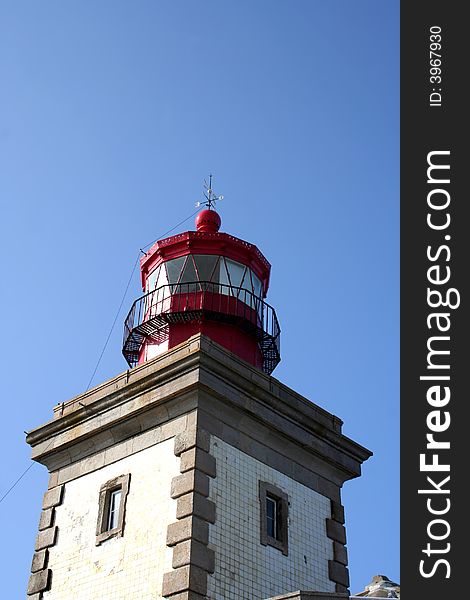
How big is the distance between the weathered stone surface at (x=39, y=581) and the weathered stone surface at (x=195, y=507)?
297 cm

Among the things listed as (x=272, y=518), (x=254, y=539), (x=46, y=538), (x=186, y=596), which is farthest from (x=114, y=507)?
(x=186, y=596)

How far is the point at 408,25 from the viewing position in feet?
34.4

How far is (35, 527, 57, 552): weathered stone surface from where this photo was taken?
15461 millimetres

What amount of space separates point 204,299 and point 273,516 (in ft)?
13.3

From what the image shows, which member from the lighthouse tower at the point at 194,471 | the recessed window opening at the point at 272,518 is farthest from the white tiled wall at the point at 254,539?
the recessed window opening at the point at 272,518

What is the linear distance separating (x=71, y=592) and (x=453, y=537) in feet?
25.2

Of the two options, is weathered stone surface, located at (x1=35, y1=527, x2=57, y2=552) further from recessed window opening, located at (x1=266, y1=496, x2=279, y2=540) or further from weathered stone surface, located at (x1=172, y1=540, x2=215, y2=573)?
recessed window opening, located at (x1=266, y1=496, x2=279, y2=540)

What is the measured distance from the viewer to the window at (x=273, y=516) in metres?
14.6

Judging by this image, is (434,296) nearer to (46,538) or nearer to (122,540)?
(122,540)

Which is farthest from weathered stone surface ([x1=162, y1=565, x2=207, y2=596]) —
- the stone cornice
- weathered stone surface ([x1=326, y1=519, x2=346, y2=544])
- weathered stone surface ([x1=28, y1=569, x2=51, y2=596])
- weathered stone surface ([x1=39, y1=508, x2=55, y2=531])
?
weathered stone surface ([x1=326, y1=519, x2=346, y2=544])

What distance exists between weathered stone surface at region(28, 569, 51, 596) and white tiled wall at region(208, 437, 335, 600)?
324 cm

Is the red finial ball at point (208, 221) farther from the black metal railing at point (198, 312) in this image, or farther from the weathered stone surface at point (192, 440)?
the weathered stone surface at point (192, 440)

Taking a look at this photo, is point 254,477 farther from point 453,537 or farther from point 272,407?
point 453,537

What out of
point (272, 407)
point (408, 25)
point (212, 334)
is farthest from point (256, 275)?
point (408, 25)
